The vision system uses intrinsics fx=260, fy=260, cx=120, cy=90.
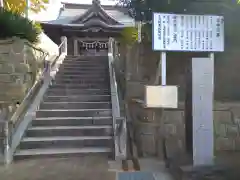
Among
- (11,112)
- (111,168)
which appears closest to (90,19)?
(11,112)

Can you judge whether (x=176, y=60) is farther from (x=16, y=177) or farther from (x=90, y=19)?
Result: (x=90, y=19)

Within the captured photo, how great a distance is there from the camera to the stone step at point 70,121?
7016mm

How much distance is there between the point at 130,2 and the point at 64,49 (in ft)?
26.0

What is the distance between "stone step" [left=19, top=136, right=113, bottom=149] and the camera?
20.5ft

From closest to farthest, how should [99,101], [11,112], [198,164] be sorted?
[198,164] → [11,112] → [99,101]

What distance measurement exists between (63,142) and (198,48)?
379cm

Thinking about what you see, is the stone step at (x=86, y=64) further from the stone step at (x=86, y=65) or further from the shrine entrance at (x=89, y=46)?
the shrine entrance at (x=89, y=46)

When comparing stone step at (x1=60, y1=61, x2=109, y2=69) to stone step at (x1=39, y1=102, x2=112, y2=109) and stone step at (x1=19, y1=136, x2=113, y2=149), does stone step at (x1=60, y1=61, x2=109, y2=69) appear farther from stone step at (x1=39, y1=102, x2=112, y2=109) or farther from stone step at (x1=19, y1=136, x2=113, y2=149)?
stone step at (x1=19, y1=136, x2=113, y2=149)

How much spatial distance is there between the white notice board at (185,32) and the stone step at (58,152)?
271cm

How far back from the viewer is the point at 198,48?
5055mm

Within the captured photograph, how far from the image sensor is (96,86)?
9.36 metres

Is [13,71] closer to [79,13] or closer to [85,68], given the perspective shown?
[85,68]

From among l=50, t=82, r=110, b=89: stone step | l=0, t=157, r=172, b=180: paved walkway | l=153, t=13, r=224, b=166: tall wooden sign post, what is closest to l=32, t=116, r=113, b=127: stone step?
l=0, t=157, r=172, b=180: paved walkway

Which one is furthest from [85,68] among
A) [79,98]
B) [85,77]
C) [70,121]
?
[70,121]
